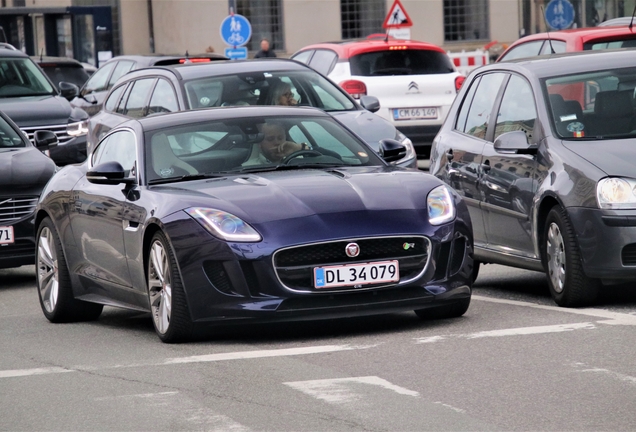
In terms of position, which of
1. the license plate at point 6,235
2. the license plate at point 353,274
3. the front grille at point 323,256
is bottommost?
the license plate at point 6,235

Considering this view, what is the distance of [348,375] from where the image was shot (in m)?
7.31

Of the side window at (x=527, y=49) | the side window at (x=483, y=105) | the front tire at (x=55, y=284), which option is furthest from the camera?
the side window at (x=527, y=49)

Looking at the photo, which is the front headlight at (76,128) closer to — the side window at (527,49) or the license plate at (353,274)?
the side window at (527,49)

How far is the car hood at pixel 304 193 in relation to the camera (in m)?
8.52

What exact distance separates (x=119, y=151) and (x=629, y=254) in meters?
3.41

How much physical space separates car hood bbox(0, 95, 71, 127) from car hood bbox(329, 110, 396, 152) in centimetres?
643

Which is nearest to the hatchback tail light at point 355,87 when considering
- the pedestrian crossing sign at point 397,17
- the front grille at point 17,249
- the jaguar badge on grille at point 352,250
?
the front grille at point 17,249

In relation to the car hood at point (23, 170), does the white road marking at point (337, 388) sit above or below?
below

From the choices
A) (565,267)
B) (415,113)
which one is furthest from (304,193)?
(415,113)

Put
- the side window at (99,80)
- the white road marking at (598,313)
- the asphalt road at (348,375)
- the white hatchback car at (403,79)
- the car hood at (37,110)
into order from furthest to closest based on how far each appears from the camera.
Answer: the side window at (99,80), the white hatchback car at (403,79), the car hood at (37,110), the white road marking at (598,313), the asphalt road at (348,375)

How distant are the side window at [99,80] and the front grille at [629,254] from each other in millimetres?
18448

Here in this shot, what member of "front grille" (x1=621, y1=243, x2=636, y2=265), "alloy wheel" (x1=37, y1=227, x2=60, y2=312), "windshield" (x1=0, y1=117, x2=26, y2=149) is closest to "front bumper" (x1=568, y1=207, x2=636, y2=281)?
"front grille" (x1=621, y1=243, x2=636, y2=265)

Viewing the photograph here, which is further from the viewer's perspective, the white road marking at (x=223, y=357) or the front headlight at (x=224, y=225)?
the front headlight at (x=224, y=225)

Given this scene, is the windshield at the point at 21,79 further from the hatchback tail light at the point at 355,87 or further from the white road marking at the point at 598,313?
the white road marking at the point at 598,313
